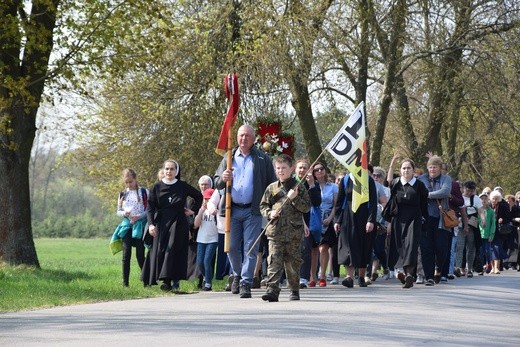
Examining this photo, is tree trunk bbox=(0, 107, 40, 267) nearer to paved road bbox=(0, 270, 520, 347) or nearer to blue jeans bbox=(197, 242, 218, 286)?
blue jeans bbox=(197, 242, 218, 286)

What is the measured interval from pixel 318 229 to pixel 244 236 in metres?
3.11

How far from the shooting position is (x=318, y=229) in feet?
60.5

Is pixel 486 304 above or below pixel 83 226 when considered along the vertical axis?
below

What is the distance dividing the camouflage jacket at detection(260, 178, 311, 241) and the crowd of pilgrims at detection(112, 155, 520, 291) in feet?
3.09

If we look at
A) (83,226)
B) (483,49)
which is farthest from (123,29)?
(83,226)

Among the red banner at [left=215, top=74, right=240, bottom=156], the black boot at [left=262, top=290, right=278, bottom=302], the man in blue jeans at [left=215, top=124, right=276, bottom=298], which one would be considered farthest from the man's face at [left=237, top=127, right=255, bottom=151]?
the black boot at [left=262, top=290, right=278, bottom=302]

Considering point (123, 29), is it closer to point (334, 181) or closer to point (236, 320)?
point (334, 181)

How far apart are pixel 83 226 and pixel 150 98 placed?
2034 inches

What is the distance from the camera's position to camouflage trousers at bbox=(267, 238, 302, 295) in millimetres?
14500

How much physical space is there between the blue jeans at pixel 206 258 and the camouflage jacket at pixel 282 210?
10.1ft

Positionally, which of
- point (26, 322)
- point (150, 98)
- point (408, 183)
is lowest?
point (26, 322)

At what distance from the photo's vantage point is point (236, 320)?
11586 millimetres

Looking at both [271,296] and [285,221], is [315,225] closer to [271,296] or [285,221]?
[285,221]

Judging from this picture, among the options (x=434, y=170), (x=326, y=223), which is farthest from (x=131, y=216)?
(x=434, y=170)
